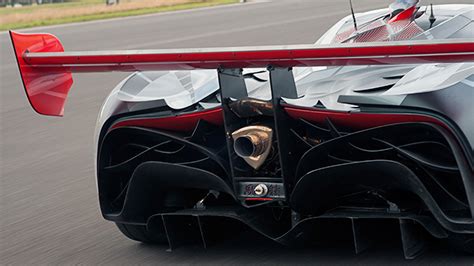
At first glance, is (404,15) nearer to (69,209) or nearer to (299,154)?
(299,154)

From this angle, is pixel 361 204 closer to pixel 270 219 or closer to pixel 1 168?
pixel 270 219

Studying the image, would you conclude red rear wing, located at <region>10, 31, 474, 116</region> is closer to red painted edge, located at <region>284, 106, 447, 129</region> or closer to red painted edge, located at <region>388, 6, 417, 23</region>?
red painted edge, located at <region>284, 106, 447, 129</region>

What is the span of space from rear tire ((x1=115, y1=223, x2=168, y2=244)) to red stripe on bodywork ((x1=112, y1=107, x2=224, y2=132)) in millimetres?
660

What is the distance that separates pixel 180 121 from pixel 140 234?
2.93 feet

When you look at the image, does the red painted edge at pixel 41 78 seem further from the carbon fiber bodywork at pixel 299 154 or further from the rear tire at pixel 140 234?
the rear tire at pixel 140 234

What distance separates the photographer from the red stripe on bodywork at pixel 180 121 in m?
4.57

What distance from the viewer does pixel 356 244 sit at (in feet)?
14.9

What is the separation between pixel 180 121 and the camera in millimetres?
4652

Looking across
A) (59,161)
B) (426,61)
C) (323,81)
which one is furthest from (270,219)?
(59,161)

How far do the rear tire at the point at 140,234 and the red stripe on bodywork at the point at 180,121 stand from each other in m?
0.66

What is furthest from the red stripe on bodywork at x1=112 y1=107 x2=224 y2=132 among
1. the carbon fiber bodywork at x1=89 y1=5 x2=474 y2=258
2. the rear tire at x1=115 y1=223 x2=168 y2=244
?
the rear tire at x1=115 y1=223 x2=168 y2=244

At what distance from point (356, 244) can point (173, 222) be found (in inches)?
38.8

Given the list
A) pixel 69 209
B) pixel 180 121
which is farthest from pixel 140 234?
pixel 69 209

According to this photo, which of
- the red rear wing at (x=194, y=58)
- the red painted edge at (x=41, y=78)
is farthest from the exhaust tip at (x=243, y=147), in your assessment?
the red painted edge at (x=41, y=78)
